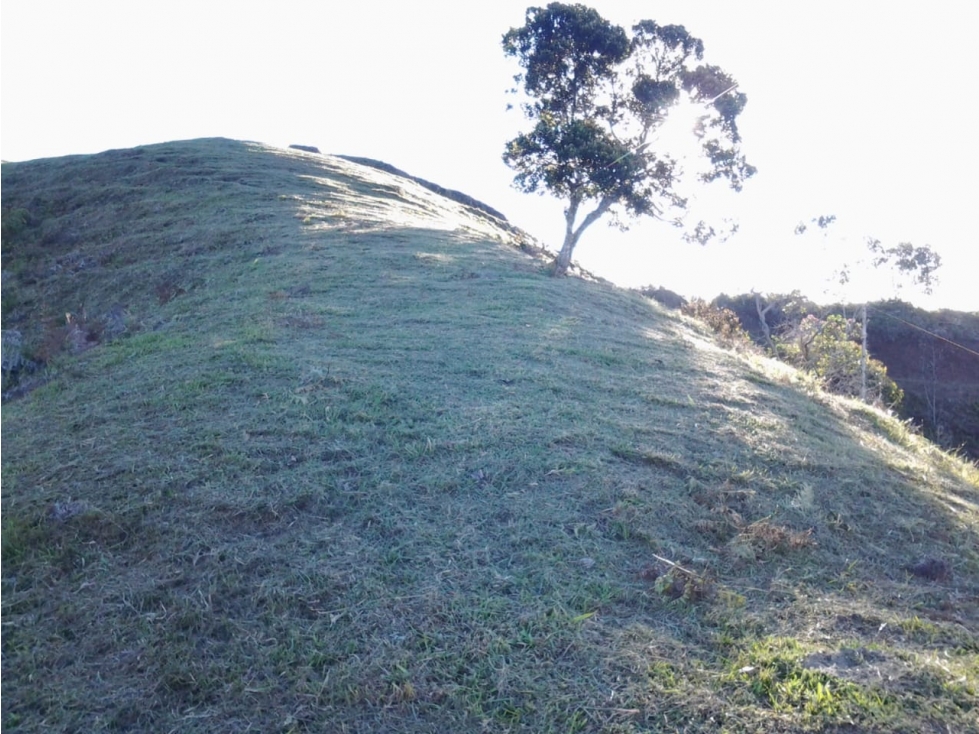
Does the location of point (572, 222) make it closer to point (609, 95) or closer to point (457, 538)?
point (609, 95)

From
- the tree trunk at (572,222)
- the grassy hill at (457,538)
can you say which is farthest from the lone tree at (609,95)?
the grassy hill at (457,538)

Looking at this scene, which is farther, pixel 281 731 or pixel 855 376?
pixel 855 376

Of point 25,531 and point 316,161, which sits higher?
point 316,161

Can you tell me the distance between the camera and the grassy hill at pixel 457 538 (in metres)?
3.90

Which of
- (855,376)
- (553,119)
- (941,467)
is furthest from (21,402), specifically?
(855,376)

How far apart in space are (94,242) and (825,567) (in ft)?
47.9

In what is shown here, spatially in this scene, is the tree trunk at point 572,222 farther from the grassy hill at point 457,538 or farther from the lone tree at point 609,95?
the grassy hill at point 457,538

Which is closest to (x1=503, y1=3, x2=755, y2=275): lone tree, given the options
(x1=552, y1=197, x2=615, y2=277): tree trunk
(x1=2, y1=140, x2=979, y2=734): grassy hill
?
(x1=552, y1=197, x2=615, y2=277): tree trunk

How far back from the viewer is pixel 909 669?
4.10 m

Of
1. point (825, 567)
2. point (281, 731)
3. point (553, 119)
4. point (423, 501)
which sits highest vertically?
point (553, 119)

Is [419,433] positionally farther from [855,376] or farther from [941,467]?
[855,376]

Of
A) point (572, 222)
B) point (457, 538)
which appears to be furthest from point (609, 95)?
point (457, 538)

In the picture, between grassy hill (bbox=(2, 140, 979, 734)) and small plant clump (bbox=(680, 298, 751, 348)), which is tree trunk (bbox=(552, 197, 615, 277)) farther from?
grassy hill (bbox=(2, 140, 979, 734))

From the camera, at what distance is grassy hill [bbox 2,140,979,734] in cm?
390
